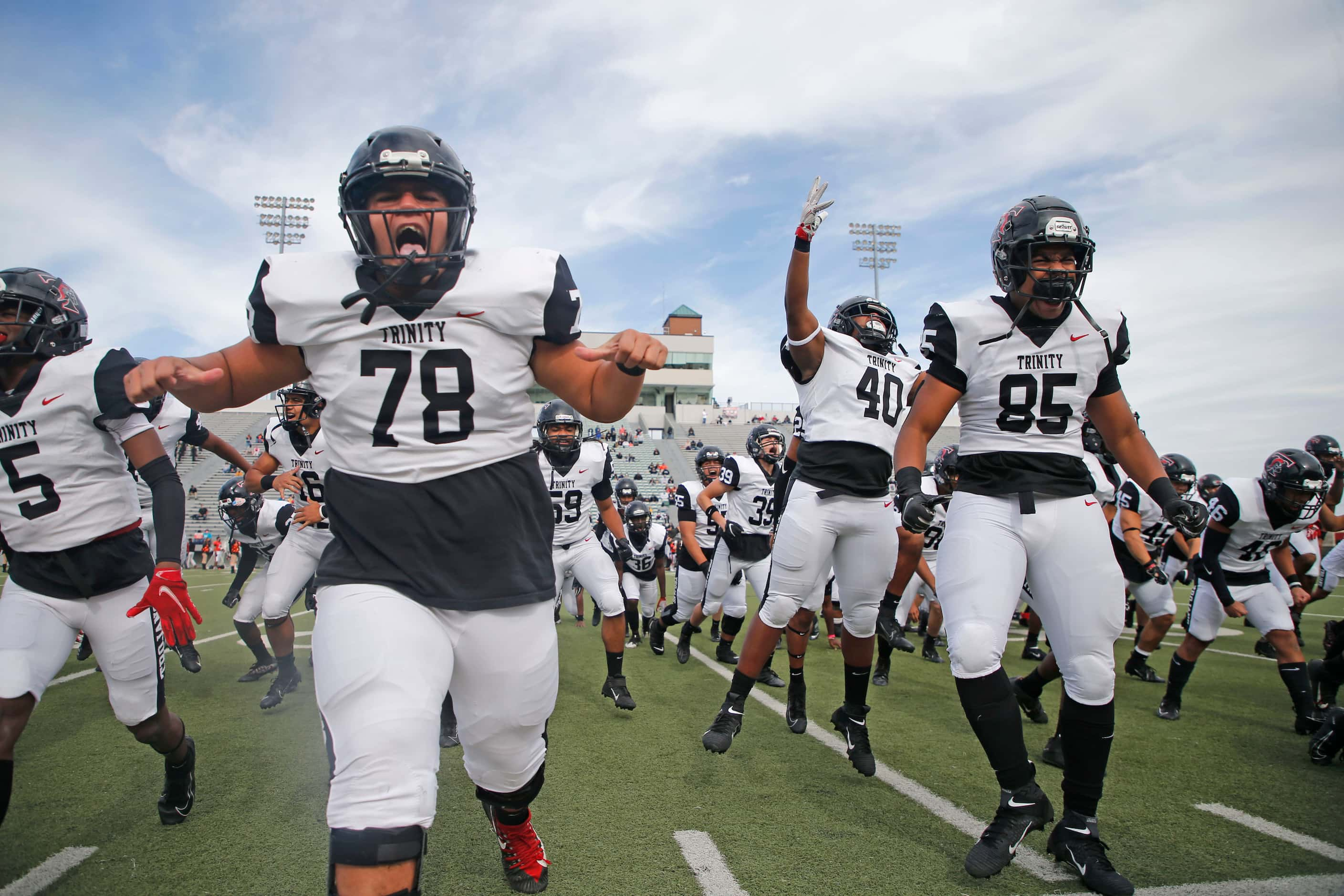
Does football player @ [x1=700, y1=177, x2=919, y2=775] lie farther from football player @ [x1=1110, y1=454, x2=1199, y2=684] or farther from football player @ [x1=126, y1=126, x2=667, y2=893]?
football player @ [x1=1110, y1=454, x2=1199, y2=684]

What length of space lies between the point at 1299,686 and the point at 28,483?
759 centimetres

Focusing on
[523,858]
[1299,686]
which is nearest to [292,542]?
[523,858]

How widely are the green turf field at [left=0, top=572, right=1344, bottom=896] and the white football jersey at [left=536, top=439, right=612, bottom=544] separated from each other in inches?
55.1

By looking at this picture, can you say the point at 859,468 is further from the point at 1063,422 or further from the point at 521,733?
the point at 521,733

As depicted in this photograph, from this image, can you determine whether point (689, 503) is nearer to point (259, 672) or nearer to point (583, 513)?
point (583, 513)

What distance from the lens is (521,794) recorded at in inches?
98.7

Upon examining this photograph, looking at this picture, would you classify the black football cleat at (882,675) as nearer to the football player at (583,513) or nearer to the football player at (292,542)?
the football player at (583,513)

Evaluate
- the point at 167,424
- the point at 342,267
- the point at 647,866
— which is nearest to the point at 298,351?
the point at 342,267

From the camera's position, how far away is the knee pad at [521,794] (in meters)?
2.50

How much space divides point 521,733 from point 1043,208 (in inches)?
115

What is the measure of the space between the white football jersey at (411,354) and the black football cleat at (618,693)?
3.98 metres

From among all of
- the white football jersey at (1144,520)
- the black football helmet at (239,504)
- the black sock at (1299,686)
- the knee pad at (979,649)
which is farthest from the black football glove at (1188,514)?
the black football helmet at (239,504)

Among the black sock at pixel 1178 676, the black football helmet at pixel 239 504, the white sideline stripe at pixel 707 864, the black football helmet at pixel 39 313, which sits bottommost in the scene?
the black sock at pixel 1178 676

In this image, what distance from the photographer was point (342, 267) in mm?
2211
